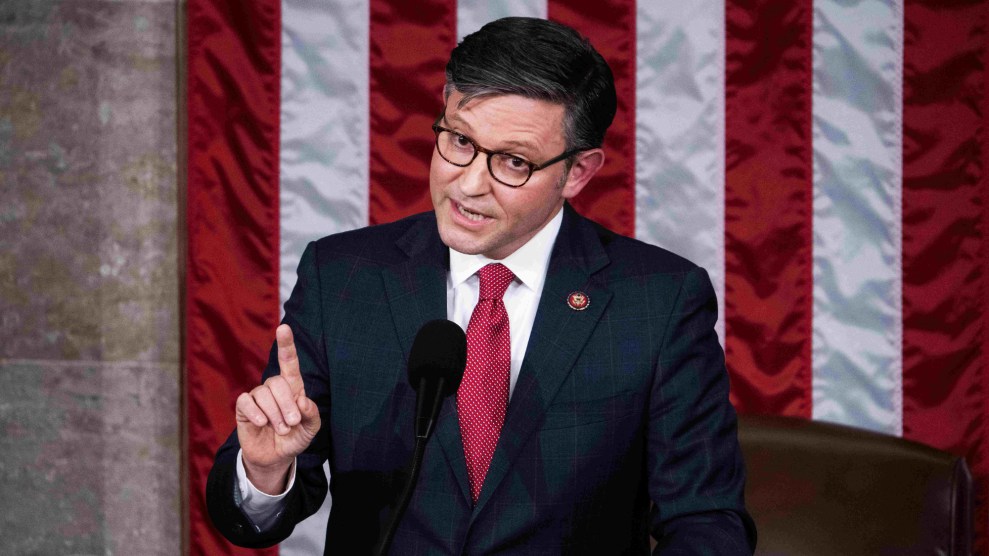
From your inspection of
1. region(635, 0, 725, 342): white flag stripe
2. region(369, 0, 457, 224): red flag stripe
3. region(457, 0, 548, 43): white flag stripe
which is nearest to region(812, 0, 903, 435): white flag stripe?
region(635, 0, 725, 342): white flag stripe

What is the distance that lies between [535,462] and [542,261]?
0.32 meters

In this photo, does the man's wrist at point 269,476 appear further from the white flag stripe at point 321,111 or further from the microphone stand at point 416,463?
the white flag stripe at point 321,111

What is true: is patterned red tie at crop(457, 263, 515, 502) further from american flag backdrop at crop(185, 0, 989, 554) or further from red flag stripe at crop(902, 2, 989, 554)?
red flag stripe at crop(902, 2, 989, 554)

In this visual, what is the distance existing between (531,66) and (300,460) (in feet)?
2.17

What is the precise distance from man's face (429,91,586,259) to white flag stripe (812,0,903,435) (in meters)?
1.19

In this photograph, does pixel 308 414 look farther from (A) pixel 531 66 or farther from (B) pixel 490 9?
(B) pixel 490 9

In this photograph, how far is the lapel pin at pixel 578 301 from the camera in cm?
147

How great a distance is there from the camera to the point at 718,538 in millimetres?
1288

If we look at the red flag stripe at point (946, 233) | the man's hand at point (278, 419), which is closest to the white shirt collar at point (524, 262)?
the man's hand at point (278, 419)

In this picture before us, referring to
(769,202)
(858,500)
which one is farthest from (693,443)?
(769,202)

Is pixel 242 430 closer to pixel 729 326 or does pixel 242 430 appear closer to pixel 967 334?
pixel 729 326

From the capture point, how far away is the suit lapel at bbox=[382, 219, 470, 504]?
1343mm

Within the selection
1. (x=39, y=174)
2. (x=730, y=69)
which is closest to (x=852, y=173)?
(x=730, y=69)

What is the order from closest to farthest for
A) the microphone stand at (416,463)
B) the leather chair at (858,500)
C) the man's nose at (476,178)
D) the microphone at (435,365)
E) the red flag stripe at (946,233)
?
the microphone stand at (416,463) → the microphone at (435,365) → the man's nose at (476,178) → the leather chair at (858,500) → the red flag stripe at (946,233)
